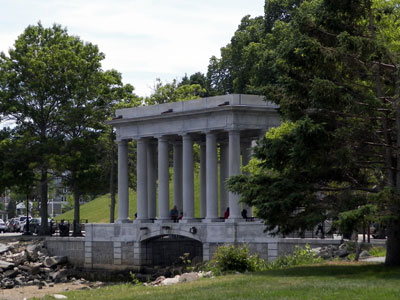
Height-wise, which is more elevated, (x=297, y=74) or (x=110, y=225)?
(x=297, y=74)

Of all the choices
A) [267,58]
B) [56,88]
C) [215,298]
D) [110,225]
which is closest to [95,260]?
[110,225]

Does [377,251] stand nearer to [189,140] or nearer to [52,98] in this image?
[189,140]

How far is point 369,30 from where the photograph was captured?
31828mm

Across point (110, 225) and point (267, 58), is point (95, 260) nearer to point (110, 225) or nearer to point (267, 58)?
point (110, 225)

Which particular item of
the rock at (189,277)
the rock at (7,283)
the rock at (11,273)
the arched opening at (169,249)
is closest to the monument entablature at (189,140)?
the arched opening at (169,249)

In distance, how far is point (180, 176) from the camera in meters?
62.0

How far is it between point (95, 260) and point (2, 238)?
12.7 meters

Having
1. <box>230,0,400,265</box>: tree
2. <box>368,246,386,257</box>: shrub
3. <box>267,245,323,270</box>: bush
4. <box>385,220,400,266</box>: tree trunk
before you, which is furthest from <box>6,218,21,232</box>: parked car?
<box>385,220,400,266</box>: tree trunk

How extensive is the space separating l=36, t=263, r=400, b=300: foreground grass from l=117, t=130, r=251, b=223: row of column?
21.0 meters

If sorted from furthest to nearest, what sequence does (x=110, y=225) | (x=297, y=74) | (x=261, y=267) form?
(x=110, y=225) < (x=261, y=267) < (x=297, y=74)

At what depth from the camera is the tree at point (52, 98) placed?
2731 inches

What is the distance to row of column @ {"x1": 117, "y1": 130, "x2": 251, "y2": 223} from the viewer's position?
51906mm

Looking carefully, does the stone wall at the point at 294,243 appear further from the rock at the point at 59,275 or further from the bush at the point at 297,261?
the rock at the point at 59,275

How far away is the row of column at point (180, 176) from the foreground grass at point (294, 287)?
68.8ft
